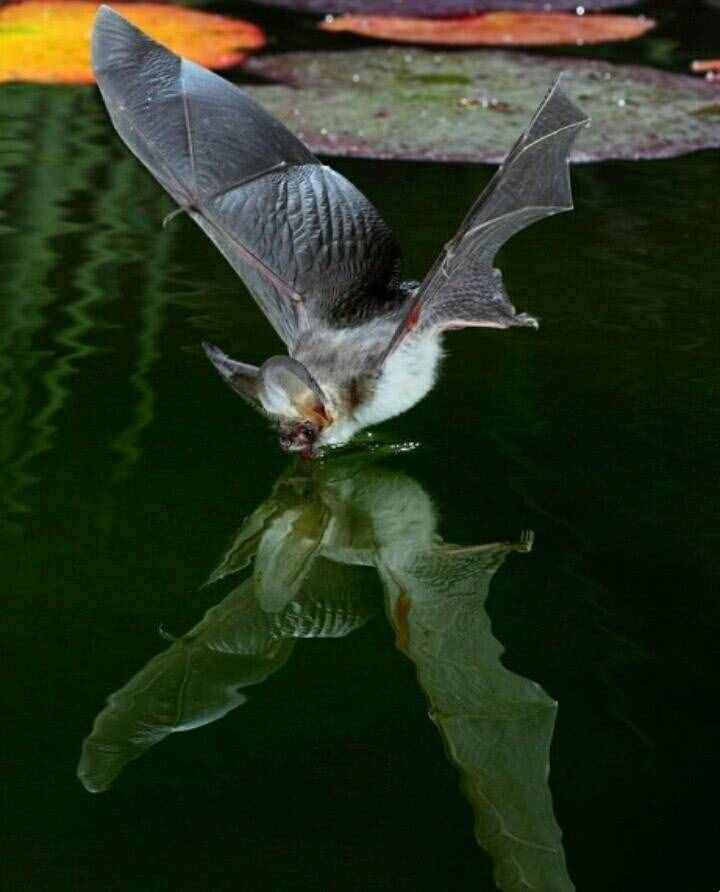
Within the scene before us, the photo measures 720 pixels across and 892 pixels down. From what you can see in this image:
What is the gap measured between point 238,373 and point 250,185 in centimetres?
35

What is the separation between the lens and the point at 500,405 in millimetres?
2201

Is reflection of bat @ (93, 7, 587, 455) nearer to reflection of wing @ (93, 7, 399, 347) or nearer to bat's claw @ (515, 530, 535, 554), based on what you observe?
reflection of wing @ (93, 7, 399, 347)

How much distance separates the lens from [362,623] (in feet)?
5.51

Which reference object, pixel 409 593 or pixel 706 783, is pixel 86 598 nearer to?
pixel 409 593

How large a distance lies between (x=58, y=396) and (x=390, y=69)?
2061mm

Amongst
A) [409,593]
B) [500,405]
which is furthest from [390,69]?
[409,593]

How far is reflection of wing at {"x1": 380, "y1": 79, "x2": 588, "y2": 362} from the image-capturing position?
1.87 m

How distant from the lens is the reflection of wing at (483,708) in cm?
133

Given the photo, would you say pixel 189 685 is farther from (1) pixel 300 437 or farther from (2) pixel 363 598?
(1) pixel 300 437

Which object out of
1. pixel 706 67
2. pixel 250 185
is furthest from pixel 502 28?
pixel 250 185

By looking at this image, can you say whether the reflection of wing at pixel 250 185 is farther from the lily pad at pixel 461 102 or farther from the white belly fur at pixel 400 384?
the lily pad at pixel 461 102

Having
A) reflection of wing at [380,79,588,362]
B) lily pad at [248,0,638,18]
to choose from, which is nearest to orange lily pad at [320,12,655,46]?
lily pad at [248,0,638,18]

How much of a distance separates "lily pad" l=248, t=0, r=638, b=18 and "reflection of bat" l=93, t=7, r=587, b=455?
249cm

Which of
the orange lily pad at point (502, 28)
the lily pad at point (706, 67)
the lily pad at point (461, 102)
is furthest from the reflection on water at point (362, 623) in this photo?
the orange lily pad at point (502, 28)
